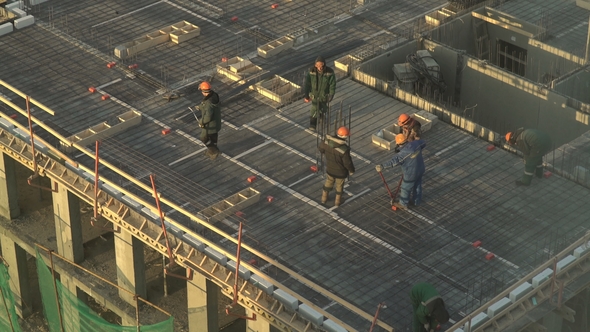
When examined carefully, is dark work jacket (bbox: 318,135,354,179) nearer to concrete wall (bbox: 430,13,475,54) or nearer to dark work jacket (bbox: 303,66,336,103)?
dark work jacket (bbox: 303,66,336,103)

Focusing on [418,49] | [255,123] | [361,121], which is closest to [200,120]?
[255,123]

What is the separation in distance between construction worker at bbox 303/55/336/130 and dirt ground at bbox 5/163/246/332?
6.95 metres

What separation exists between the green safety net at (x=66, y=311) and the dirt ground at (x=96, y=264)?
1.82 metres

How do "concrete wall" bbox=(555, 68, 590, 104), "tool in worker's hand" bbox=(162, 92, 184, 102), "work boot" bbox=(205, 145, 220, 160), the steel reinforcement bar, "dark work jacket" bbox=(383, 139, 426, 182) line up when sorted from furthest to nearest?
A: "concrete wall" bbox=(555, 68, 590, 104) < "tool in worker's hand" bbox=(162, 92, 184, 102) < "work boot" bbox=(205, 145, 220, 160) < "dark work jacket" bbox=(383, 139, 426, 182) < the steel reinforcement bar

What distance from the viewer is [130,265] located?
130 ft

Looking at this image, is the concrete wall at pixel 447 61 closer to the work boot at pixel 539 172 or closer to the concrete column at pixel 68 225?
the work boot at pixel 539 172

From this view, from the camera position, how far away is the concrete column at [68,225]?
41.1 meters

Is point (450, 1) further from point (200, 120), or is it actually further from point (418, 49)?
point (200, 120)

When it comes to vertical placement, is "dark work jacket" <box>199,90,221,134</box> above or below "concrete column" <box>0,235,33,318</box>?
above

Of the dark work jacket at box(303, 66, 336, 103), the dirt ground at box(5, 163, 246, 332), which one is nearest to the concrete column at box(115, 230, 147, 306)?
the dirt ground at box(5, 163, 246, 332)

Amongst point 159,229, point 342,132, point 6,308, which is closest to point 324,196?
point 342,132

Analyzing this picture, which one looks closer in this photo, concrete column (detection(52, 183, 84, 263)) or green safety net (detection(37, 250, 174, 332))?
green safety net (detection(37, 250, 174, 332))

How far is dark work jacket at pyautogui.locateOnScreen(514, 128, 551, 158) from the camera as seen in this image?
36906 millimetres

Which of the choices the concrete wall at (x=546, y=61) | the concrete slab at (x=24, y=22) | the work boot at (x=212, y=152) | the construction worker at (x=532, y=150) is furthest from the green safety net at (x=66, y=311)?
the concrete wall at (x=546, y=61)
